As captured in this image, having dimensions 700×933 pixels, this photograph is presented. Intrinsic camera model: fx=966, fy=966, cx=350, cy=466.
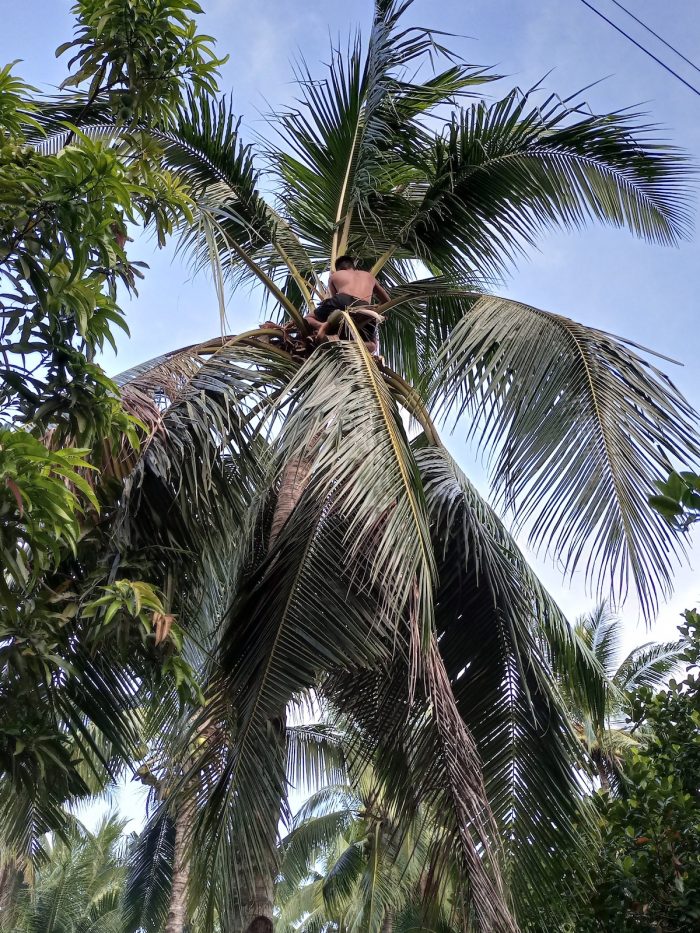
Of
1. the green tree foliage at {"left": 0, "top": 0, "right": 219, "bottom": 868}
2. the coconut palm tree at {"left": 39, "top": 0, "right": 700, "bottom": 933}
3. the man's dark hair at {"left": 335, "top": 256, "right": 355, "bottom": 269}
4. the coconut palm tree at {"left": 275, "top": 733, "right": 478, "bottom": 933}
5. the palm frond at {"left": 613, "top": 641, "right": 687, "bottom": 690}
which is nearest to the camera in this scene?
the green tree foliage at {"left": 0, "top": 0, "right": 219, "bottom": 868}

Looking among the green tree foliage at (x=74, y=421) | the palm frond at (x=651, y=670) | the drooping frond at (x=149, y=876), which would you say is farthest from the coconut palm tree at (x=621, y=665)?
the green tree foliage at (x=74, y=421)

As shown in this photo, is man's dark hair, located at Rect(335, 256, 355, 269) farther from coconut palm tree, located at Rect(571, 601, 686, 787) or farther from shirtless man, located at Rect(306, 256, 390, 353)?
coconut palm tree, located at Rect(571, 601, 686, 787)

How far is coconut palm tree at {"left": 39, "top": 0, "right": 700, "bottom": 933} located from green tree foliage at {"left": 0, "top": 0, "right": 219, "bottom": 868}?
0.91 ft

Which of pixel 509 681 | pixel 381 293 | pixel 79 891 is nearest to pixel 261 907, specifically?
pixel 509 681

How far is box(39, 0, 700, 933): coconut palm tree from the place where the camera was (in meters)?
4.46

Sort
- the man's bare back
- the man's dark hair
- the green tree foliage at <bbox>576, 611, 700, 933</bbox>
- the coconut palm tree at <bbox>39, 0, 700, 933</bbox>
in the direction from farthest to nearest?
the green tree foliage at <bbox>576, 611, 700, 933</bbox>
the man's dark hair
the man's bare back
the coconut palm tree at <bbox>39, 0, 700, 933</bbox>

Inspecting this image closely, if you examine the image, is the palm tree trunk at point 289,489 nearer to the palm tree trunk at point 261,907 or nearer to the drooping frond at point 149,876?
the palm tree trunk at point 261,907

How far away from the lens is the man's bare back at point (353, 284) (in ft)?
19.5

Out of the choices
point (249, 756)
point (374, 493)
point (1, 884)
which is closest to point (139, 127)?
point (374, 493)

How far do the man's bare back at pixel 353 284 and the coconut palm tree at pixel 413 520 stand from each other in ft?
1.03

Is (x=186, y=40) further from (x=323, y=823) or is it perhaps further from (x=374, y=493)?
(x=323, y=823)

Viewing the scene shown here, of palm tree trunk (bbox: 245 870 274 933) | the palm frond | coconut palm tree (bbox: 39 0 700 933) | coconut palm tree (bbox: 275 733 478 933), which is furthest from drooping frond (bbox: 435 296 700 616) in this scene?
the palm frond

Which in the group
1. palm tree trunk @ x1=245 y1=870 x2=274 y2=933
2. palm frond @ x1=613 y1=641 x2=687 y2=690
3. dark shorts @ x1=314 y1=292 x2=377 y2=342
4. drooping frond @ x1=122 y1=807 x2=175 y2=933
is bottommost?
palm tree trunk @ x1=245 y1=870 x2=274 y2=933

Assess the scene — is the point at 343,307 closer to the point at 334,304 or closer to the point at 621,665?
the point at 334,304
